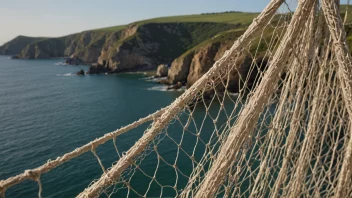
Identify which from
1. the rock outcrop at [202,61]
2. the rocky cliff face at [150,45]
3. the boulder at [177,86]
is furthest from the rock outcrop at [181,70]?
the rocky cliff face at [150,45]

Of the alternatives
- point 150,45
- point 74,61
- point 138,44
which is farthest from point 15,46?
point 150,45

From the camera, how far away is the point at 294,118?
5.26 meters

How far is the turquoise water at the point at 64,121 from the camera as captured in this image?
20.9 meters

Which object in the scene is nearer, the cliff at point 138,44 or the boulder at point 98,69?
the boulder at point 98,69

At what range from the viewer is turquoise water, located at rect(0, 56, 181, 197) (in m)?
20.9

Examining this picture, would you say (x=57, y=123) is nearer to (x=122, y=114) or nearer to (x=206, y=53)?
(x=122, y=114)

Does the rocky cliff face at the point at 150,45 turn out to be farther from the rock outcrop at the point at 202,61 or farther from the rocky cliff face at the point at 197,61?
the rock outcrop at the point at 202,61

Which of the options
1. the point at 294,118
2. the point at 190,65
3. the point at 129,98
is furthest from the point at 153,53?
the point at 294,118

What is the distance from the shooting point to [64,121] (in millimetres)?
33969

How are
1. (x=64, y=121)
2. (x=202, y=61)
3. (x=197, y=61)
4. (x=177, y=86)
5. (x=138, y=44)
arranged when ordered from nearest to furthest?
1. (x=64, y=121)
2. (x=177, y=86)
3. (x=202, y=61)
4. (x=197, y=61)
5. (x=138, y=44)

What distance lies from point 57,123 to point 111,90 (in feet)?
72.3

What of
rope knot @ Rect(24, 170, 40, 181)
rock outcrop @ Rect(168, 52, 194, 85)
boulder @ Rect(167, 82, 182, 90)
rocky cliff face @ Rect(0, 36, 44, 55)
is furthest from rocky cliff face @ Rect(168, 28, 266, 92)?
rocky cliff face @ Rect(0, 36, 44, 55)

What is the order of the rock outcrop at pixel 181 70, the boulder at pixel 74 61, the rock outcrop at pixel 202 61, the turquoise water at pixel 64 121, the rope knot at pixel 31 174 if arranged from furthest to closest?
the boulder at pixel 74 61
the rock outcrop at pixel 181 70
the rock outcrop at pixel 202 61
the turquoise water at pixel 64 121
the rope knot at pixel 31 174

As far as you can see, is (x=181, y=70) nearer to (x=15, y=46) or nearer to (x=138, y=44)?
(x=138, y=44)
